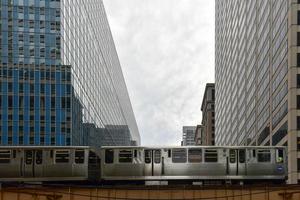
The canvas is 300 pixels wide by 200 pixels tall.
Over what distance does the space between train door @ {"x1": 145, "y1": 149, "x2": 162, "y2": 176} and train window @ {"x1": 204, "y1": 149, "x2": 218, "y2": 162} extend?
273 centimetres

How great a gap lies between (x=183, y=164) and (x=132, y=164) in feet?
9.74

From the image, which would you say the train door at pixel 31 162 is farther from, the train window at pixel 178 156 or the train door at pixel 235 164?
the train door at pixel 235 164

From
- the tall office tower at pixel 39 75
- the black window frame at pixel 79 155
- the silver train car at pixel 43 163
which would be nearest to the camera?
the silver train car at pixel 43 163

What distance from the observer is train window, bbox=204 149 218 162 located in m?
30.8

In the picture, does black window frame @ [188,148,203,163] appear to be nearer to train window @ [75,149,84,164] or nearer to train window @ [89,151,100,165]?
train window @ [89,151,100,165]

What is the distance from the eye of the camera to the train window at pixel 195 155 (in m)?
30.7

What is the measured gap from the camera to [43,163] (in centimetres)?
3030

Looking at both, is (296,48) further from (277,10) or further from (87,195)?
(87,195)

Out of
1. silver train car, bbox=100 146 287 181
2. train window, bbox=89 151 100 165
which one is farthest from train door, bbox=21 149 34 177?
silver train car, bbox=100 146 287 181

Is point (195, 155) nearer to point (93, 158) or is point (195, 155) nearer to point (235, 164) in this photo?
point (235, 164)

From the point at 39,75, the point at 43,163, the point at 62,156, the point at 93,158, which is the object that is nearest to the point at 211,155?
the point at 93,158

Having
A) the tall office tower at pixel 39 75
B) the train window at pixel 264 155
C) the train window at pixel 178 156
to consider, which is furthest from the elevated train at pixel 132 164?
the tall office tower at pixel 39 75

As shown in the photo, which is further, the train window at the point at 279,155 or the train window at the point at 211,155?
the train window at the point at 279,155

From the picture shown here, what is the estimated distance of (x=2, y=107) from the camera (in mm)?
94000
